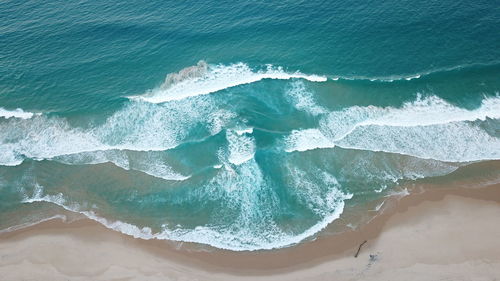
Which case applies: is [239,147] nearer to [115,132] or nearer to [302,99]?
[302,99]

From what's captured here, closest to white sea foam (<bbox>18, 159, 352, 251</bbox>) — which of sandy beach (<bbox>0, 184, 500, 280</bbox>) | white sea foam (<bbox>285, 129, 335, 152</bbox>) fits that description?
sandy beach (<bbox>0, 184, 500, 280</bbox>)

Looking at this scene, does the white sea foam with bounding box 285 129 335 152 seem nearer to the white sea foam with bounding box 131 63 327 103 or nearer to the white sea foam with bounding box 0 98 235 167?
the white sea foam with bounding box 0 98 235 167

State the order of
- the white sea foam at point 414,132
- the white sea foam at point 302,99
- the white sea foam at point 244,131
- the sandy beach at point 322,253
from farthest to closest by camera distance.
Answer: the white sea foam at point 302,99
the white sea foam at point 244,131
the white sea foam at point 414,132
the sandy beach at point 322,253

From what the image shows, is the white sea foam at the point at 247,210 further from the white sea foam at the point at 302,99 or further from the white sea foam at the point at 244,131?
the white sea foam at the point at 302,99

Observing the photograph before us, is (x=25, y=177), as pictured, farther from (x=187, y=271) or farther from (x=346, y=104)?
(x=346, y=104)

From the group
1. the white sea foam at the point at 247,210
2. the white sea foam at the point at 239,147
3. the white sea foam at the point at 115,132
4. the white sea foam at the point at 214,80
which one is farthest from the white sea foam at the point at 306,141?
the white sea foam at the point at 214,80

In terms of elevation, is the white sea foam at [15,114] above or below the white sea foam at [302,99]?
above
